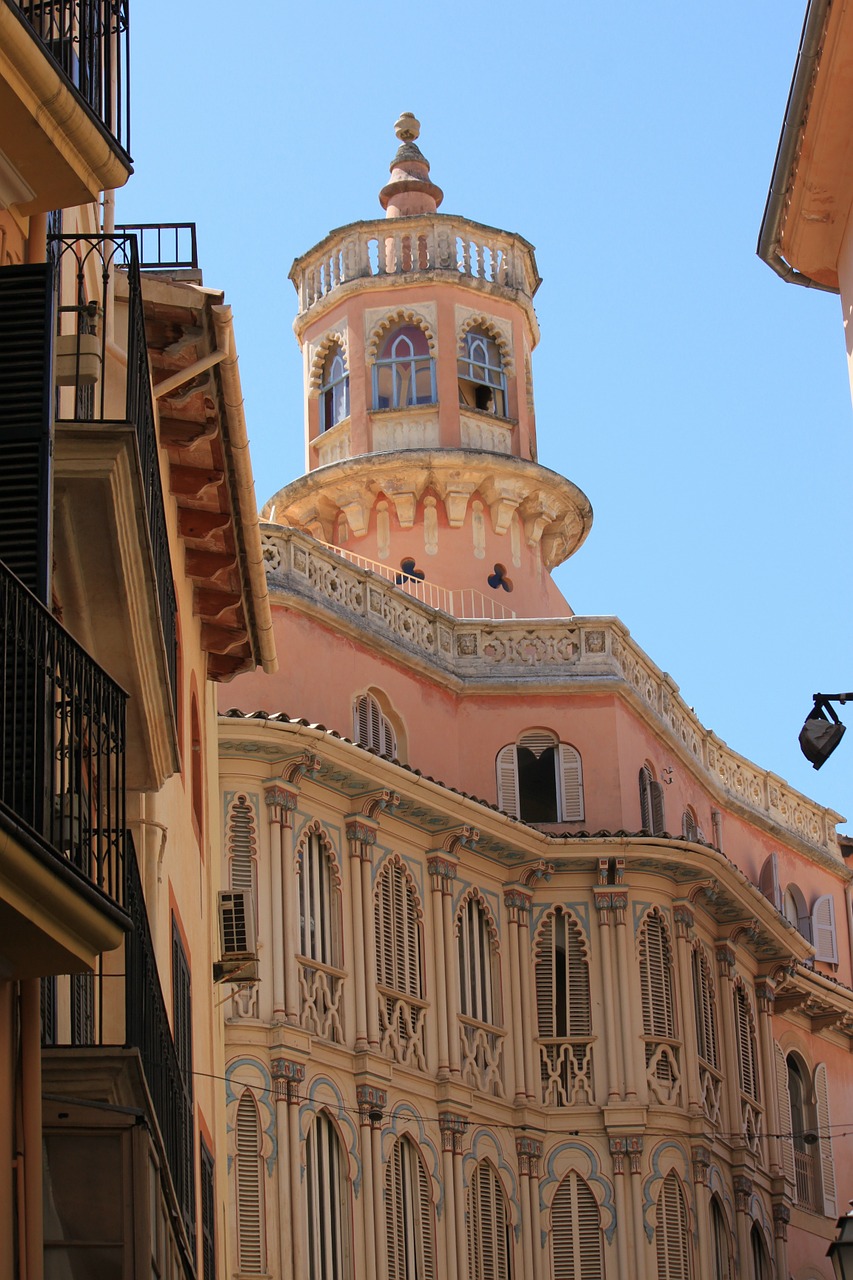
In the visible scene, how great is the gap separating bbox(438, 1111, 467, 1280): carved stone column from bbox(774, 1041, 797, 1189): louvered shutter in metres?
8.46

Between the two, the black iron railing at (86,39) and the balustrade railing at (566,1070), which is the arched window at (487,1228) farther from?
the black iron railing at (86,39)

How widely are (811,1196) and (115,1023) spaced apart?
29.9 m

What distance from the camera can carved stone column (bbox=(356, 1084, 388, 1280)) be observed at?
32.1m

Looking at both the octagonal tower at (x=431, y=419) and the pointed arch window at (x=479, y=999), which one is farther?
the octagonal tower at (x=431, y=419)

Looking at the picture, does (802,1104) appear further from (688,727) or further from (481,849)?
(481,849)

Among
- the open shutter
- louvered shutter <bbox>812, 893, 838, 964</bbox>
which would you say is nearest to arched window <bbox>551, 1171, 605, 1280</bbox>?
the open shutter

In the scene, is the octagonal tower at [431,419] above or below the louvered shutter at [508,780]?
above

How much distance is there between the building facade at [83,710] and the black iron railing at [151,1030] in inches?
1.1

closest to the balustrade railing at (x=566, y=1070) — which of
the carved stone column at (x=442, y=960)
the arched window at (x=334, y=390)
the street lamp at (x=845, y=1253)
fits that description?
the carved stone column at (x=442, y=960)

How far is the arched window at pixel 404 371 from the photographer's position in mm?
45438

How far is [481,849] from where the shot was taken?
117 feet

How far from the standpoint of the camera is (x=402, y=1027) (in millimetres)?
33812

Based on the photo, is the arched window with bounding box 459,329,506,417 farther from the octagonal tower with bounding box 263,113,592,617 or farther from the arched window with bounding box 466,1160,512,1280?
the arched window with bounding box 466,1160,512,1280

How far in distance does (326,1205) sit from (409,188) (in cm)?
2252
